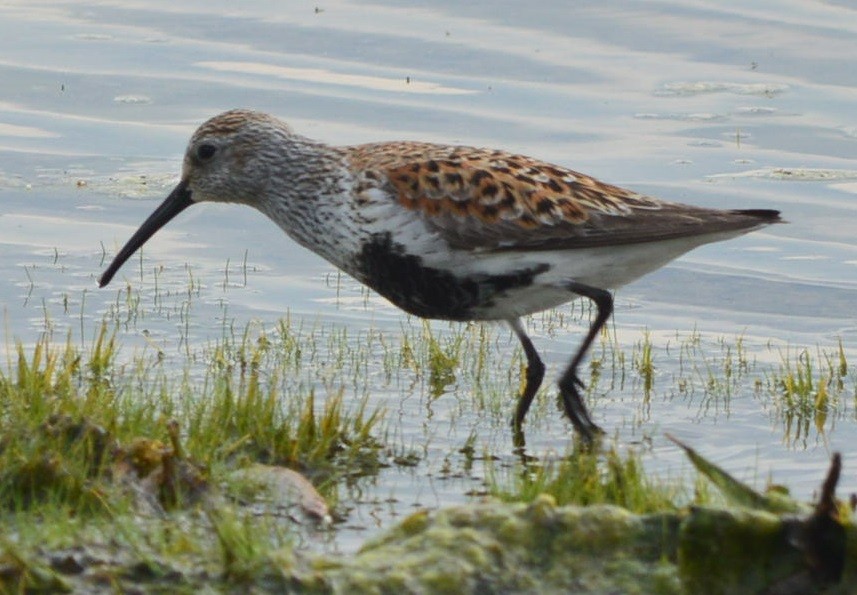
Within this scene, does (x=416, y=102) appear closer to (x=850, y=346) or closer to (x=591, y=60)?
(x=591, y=60)

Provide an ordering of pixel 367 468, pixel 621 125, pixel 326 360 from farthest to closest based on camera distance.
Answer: pixel 621 125, pixel 326 360, pixel 367 468

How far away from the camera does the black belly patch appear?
9523mm

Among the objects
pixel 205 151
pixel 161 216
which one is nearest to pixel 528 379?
pixel 205 151

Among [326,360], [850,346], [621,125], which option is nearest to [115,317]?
[326,360]

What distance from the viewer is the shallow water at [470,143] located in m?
10.7

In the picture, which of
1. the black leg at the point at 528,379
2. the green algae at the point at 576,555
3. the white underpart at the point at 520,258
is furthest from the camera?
the black leg at the point at 528,379

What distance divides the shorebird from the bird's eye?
83 centimetres

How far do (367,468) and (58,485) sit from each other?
1884 millimetres

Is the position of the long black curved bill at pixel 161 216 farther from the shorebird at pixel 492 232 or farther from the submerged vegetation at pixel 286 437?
the shorebird at pixel 492 232

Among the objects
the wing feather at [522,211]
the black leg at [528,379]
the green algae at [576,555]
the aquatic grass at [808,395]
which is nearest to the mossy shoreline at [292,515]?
the green algae at [576,555]

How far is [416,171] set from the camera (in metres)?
9.71

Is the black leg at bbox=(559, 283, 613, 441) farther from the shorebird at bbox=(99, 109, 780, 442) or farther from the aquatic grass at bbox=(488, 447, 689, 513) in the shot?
the aquatic grass at bbox=(488, 447, 689, 513)

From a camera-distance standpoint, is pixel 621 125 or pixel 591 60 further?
pixel 591 60

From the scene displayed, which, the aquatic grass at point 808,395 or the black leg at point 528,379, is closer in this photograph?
the black leg at point 528,379
